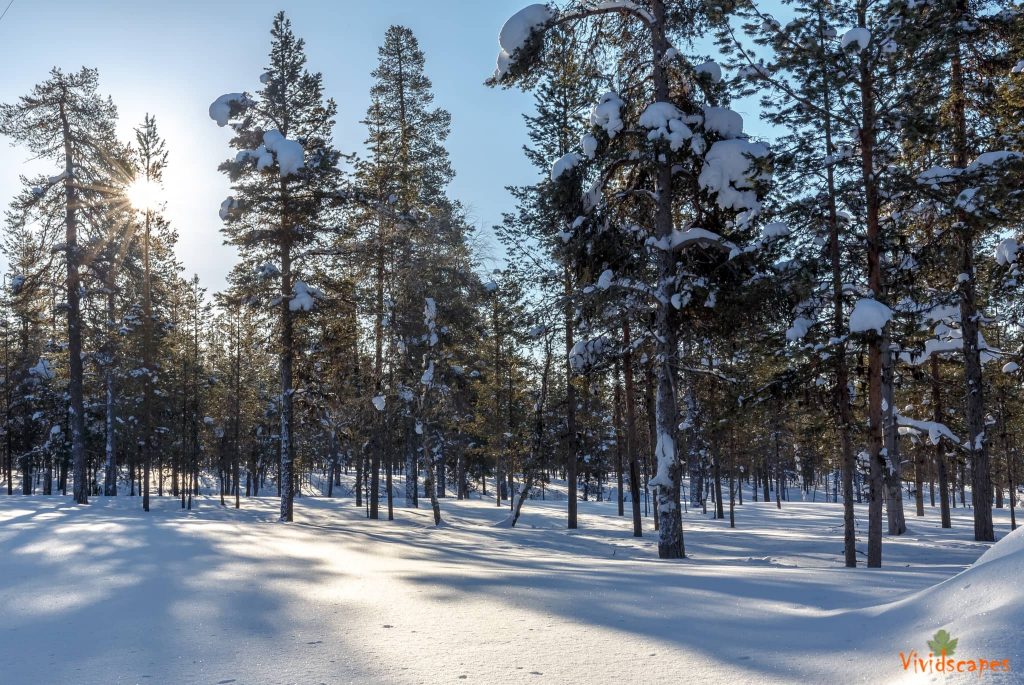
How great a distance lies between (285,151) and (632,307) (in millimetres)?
11740

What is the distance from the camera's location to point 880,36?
11.0 metres

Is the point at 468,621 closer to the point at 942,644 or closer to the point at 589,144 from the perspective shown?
the point at 942,644

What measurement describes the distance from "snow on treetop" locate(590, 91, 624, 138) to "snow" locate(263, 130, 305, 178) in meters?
10.4

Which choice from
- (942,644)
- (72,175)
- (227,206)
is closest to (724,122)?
(942,644)

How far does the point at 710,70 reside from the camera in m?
12.5

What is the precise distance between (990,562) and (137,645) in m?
5.40

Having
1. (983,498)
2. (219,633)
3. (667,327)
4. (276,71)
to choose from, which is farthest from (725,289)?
(276,71)

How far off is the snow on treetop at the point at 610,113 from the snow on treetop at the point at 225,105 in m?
12.4

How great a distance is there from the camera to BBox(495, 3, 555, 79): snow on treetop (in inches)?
492

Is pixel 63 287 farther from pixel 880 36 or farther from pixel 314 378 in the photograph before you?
pixel 880 36

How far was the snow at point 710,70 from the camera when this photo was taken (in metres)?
12.5

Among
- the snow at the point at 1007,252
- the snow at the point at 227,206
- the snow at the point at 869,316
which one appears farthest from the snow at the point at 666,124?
the snow at the point at 227,206

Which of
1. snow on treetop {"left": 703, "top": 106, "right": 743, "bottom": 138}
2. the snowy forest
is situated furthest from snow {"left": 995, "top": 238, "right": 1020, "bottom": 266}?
snow on treetop {"left": 703, "top": 106, "right": 743, "bottom": 138}

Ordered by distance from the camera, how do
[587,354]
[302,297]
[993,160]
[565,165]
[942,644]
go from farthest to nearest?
[302,297], [587,354], [565,165], [993,160], [942,644]
